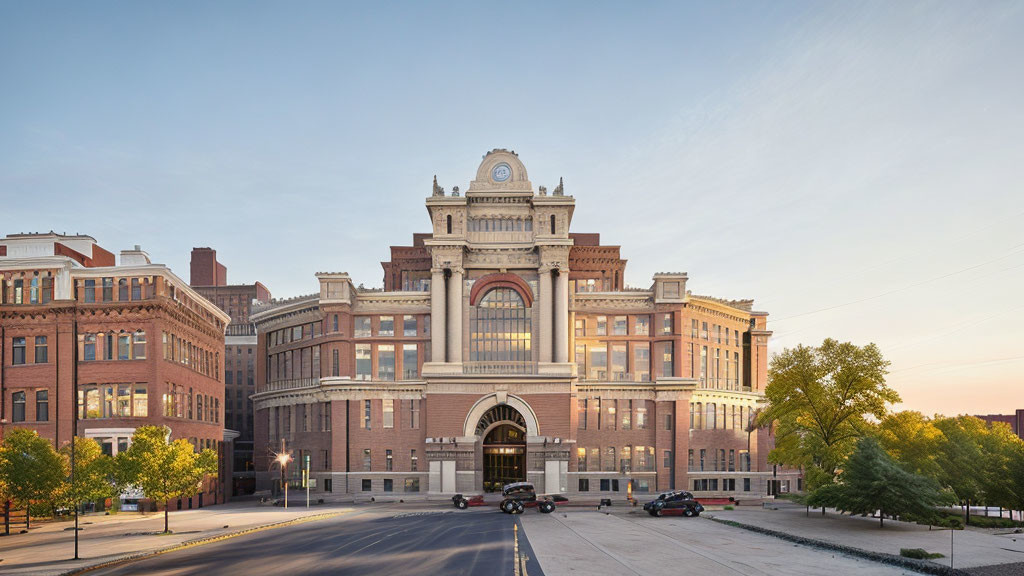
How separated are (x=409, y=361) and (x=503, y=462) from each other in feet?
48.8

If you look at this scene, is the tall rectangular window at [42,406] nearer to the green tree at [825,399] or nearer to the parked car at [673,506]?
the parked car at [673,506]

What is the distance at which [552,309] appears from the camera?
3120 inches

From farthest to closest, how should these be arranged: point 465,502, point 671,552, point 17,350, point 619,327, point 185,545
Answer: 1. point 619,327
2. point 465,502
3. point 17,350
4. point 185,545
5. point 671,552

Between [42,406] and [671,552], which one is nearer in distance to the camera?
[671,552]

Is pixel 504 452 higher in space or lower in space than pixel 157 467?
lower

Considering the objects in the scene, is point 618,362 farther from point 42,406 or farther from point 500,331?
point 42,406

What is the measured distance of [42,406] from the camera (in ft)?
194

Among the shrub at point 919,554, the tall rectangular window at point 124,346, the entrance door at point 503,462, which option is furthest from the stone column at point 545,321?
the shrub at point 919,554

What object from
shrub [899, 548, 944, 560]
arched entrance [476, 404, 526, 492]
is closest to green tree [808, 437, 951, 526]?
shrub [899, 548, 944, 560]

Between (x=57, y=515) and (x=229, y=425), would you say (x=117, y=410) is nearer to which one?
(x=57, y=515)

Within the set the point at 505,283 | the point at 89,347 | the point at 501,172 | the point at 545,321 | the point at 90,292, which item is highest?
the point at 501,172

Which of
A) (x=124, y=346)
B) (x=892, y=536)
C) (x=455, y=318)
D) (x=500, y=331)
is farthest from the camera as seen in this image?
(x=500, y=331)

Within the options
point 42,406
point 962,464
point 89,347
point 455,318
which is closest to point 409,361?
point 455,318

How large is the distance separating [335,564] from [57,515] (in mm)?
33735
